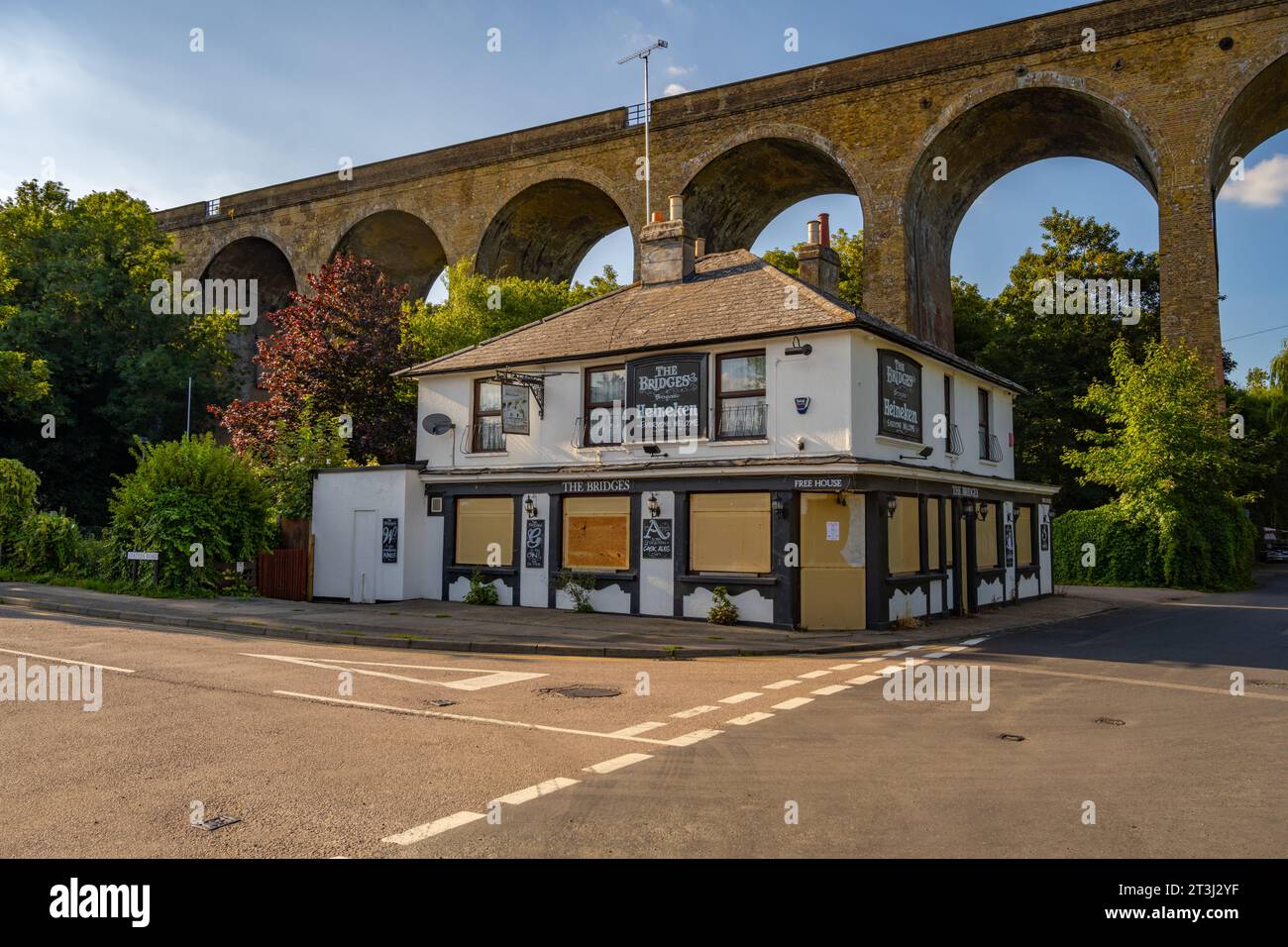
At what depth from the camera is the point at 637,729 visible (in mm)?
8703

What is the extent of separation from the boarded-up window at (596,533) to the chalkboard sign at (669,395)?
1706 mm

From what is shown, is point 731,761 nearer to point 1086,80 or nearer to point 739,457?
point 739,457

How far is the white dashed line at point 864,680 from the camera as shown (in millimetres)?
11719

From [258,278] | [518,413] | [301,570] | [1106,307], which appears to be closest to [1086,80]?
[1106,307]

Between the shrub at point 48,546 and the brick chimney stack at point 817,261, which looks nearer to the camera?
the brick chimney stack at point 817,261

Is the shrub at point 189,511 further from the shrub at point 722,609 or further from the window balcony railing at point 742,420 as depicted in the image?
the window balcony railing at point 742,420

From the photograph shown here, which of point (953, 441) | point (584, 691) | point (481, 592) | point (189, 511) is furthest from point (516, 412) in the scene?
point (584, 691)

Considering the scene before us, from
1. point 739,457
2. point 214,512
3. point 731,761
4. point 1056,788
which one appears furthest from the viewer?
point 214,512

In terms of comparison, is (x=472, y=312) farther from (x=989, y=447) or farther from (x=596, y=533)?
(x=989, y=447)

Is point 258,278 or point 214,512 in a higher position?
point 258,278

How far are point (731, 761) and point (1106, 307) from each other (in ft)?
132

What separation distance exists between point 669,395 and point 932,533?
6.46 meters

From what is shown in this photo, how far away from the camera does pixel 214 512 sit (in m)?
21.9

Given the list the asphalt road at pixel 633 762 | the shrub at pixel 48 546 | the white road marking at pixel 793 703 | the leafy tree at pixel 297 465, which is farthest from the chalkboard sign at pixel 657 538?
the shrub at pixel 48 546
